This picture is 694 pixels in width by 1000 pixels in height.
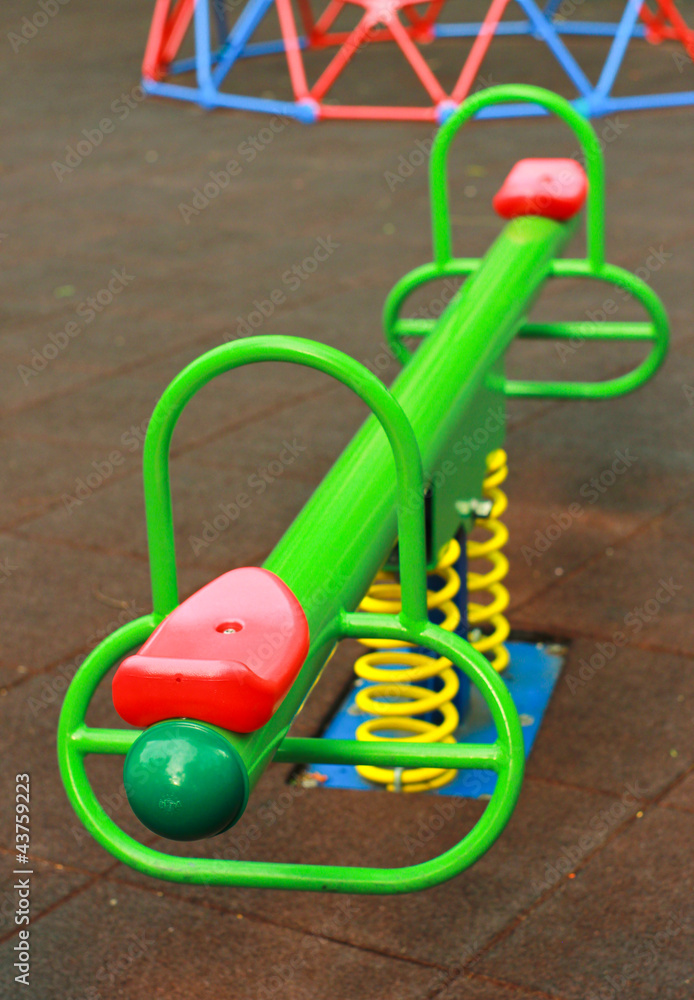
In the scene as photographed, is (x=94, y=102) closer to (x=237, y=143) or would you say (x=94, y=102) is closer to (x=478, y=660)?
(x=237, y=143)

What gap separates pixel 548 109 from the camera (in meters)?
3.49

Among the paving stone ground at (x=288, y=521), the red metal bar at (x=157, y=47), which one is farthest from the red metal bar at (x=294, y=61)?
the red metal bar at (x=157, y=47)

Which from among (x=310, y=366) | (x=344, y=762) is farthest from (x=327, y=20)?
(x=344, y=762)

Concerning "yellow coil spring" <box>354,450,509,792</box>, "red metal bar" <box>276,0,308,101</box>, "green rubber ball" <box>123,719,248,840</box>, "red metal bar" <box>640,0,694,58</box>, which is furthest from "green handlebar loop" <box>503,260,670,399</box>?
"red metal bar" <box>640,0,694,58</box>

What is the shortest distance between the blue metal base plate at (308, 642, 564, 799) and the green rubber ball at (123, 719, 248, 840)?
130 cm

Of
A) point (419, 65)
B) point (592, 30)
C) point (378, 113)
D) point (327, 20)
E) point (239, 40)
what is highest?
point (239, 40)

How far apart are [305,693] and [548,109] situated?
2124mm

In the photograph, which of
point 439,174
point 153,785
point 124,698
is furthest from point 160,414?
point 439,174

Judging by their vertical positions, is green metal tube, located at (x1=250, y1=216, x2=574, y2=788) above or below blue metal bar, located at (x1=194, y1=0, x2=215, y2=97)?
above

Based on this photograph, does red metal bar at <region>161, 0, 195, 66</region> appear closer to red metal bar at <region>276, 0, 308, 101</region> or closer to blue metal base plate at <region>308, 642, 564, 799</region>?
red metal bar at <region>276, 0, 308, 101</region>

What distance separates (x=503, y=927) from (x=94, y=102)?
943cm

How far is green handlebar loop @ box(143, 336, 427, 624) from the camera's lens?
6.07ft

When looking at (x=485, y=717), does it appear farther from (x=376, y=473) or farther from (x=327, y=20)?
(x=327, y=20)

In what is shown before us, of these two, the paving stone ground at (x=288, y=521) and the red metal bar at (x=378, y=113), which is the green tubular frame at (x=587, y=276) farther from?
the red metal bar at (x=378, y=113)
